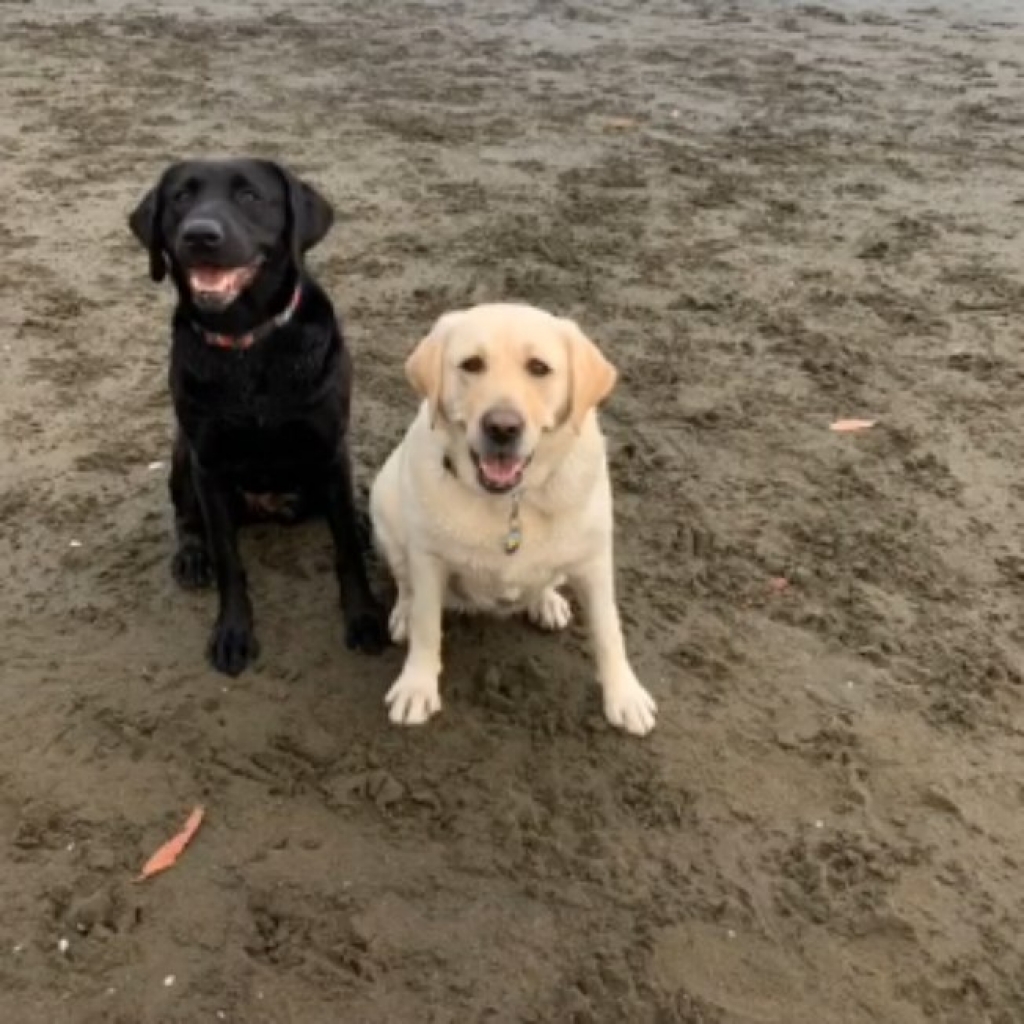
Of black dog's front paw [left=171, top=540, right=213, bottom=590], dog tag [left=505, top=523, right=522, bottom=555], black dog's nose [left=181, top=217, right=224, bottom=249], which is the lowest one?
black dog's front paw [left=171, top=540, right=213, bottom=590]

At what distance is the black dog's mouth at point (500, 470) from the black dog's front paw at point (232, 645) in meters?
0.89

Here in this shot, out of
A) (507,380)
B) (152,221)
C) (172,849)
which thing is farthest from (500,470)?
(152,221)

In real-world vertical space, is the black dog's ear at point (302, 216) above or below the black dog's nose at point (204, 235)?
below

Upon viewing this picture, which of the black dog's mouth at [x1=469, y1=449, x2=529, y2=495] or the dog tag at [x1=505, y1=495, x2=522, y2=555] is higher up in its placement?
the black dog's mouth at [x1=469, y1=449, x2=529, y2=495]

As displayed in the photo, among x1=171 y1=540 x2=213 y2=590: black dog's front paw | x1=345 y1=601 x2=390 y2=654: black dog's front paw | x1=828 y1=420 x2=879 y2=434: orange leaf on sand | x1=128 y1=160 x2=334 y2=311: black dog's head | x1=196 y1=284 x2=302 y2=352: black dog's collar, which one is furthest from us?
x1=828 y1=420 x2=879 y2=434: orange leaf on sand

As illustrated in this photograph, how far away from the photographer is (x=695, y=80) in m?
7.97

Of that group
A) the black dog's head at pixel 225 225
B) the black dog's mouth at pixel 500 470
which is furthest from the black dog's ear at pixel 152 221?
the black dog's mouth at pixel 500 470

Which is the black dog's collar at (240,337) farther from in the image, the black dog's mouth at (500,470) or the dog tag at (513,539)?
the dog tag at (513,539)

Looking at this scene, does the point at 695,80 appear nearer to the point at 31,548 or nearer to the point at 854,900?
the point at 31,548

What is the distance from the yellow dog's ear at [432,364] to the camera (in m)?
2.47

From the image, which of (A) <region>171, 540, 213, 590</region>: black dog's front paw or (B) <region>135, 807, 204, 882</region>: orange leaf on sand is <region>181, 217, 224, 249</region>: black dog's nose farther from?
(B) <region>135, 807, 204, 882</region>: orange leaf on sand

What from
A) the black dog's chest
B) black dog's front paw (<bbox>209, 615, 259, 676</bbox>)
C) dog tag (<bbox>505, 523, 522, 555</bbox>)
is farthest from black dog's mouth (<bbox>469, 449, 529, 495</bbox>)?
black dog's front paw (<bbox>209, 615, 259, 676</bbox>)

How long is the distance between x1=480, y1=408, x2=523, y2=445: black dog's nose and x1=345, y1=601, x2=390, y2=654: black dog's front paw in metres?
0.86

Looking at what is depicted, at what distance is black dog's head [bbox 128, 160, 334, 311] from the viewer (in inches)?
107
